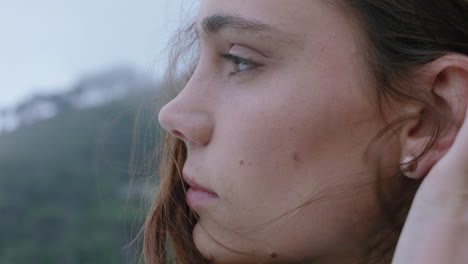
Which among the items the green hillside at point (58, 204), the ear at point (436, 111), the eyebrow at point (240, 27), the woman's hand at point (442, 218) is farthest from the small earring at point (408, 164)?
the green hillside at point (58, 204)

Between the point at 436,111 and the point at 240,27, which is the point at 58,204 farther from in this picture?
the point at 436,111

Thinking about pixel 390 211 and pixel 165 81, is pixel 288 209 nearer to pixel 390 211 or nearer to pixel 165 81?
pixel 390 211

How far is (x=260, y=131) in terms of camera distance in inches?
53.0

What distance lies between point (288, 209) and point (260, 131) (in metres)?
0.18

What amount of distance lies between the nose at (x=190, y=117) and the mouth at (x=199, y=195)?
11cm

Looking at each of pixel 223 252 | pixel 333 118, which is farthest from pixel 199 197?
pixel 333 118

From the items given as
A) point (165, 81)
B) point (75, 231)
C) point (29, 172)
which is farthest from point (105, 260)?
point (165, 81)

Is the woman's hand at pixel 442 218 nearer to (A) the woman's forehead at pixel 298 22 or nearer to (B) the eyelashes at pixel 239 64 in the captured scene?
(A) the woman's forehead at pixel 298 22

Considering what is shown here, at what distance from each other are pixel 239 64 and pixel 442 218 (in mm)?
592

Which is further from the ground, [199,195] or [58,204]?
[199,195]

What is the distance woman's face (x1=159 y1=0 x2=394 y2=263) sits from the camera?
1338mm

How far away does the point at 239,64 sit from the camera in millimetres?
1434

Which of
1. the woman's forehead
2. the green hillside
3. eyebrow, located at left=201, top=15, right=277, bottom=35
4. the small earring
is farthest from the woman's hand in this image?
the green hillside

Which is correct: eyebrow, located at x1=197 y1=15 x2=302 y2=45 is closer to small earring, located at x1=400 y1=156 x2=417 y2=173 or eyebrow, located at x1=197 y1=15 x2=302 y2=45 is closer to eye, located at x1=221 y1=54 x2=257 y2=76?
eye, located at x1=221 y1=54 x2=257 y2=76
